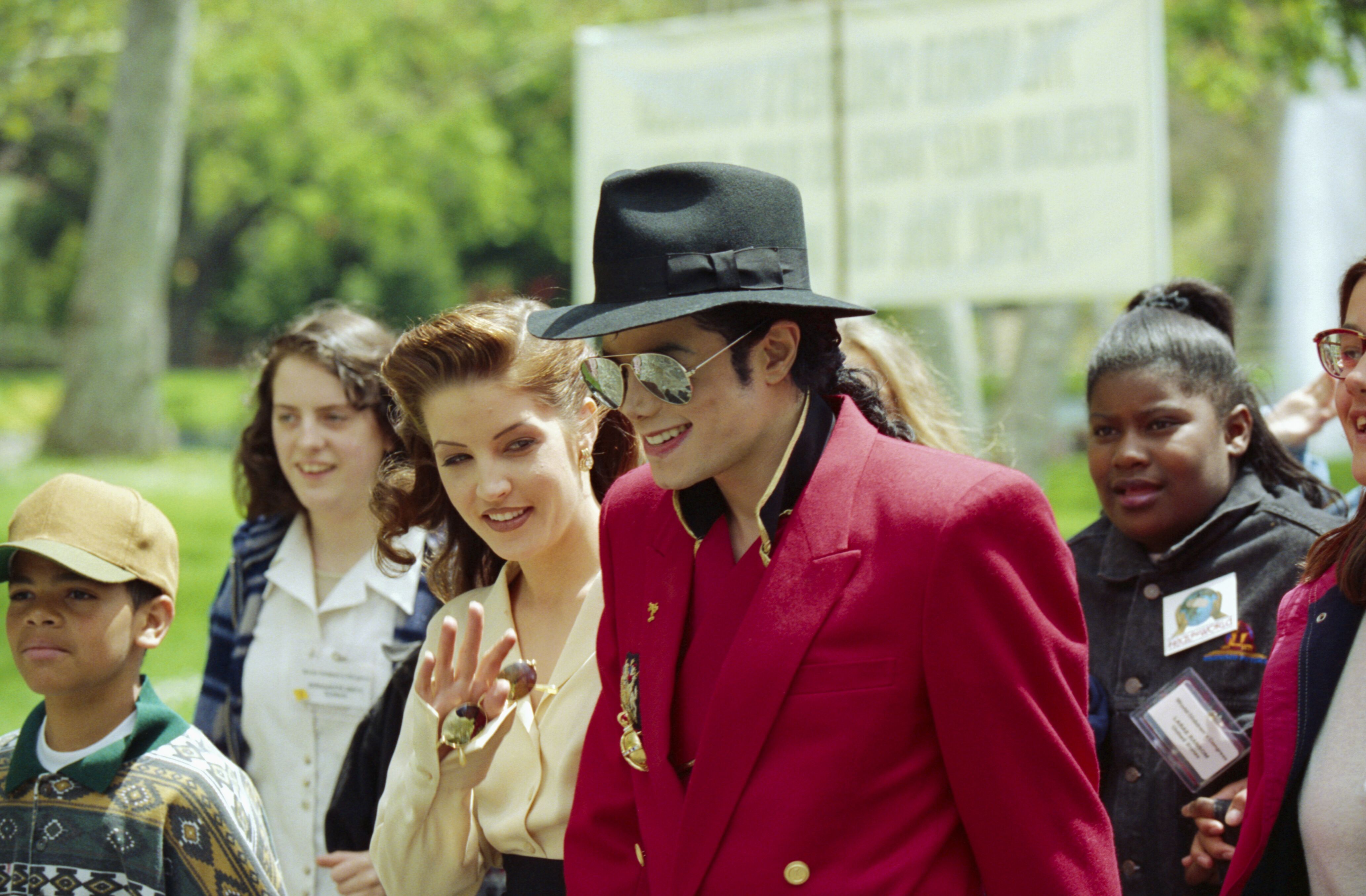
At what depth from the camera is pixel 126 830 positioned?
8.79 ft

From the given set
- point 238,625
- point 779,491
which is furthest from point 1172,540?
point 238,625

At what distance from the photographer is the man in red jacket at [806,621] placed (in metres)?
2.05

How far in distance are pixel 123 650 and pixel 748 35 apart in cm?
643

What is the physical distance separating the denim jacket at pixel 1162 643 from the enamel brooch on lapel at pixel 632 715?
1.11 metres

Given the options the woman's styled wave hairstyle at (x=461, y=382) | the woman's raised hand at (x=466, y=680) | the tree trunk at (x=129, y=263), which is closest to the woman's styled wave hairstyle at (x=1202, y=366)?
the woman's styled wave hairstyle at (x=461, y=382)

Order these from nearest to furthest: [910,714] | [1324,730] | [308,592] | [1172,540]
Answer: [910,714]
[1324,730]
[1172,540]
[308,592]

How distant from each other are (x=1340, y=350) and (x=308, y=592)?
278 centimetres

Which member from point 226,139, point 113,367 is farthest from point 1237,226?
point 113,367

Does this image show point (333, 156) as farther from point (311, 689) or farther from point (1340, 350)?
point (1340, 350)

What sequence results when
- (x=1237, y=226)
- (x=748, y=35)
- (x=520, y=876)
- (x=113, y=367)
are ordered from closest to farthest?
(x=520, y=876) < (x=748, y=35) < (x=113, y=367) < (x=1237, y=226)

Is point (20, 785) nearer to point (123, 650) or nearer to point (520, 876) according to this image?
point (123, 650)

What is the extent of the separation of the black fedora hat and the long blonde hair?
1343 mm

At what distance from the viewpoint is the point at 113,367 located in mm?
13141

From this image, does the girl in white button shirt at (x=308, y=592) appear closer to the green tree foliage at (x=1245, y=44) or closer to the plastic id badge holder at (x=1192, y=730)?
the plastic id badge holder at (x=1192, y=730)
